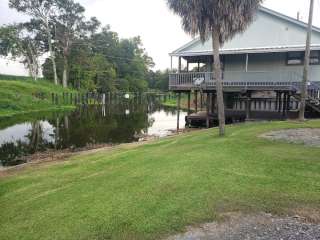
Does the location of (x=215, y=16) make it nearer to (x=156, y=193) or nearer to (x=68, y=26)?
(x=156, y=193)

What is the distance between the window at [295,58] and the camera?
77.8 ft

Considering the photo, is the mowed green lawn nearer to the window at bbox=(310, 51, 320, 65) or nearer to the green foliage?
the window at bbox=(310, 51, 320, 65)

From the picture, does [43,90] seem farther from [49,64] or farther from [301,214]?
[301,214]

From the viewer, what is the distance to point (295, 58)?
2398cm

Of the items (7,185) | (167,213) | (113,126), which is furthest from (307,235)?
(113,126)

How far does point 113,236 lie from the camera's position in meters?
5.55

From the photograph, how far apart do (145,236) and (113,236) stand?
530mm

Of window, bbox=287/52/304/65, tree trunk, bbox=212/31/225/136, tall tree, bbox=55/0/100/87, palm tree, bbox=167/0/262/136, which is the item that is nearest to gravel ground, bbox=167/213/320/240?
tree trunk, bbox=212/31/225/136

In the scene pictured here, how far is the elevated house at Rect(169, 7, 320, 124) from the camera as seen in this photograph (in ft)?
72.9

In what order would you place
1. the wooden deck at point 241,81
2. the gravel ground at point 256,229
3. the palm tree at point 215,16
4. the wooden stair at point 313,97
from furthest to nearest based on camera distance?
the wooden deck at point 241,81, the wooden stair at point 313,97, the palm tree at point 215,16, the gravel ground at point 256,229

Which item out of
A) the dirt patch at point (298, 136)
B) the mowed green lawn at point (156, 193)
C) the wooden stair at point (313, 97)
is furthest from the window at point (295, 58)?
the mowed green lawn at point (156, 193)

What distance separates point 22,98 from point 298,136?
35.8 metres

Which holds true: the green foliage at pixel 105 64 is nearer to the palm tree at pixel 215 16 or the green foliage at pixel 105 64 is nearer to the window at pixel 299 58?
the window at pixel 299 58

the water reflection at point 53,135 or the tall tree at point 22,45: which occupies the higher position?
the tall tree at point 22,45
